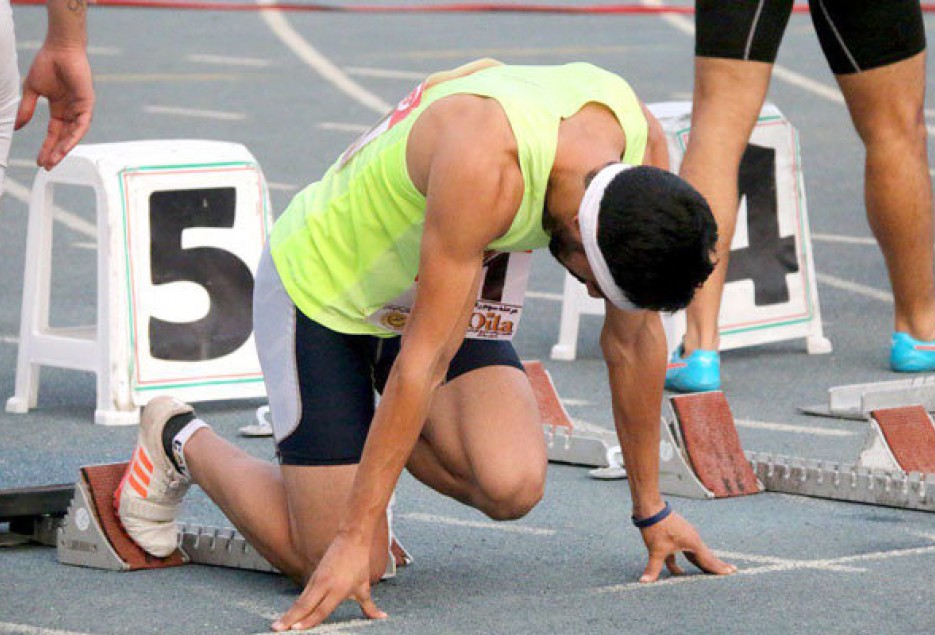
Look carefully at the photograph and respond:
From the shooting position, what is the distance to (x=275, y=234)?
5062 millimetres

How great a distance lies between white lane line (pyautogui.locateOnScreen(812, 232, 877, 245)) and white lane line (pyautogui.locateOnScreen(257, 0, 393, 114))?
12.8ft

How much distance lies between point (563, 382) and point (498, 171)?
3389mm

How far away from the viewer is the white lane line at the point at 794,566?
484cm

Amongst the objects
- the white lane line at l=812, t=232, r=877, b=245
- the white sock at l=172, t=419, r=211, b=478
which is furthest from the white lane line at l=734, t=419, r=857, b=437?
the white lane line at l=812, t=232, r=877, b=245

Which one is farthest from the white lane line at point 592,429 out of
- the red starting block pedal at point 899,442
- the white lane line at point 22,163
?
the white lane line at point 22,163

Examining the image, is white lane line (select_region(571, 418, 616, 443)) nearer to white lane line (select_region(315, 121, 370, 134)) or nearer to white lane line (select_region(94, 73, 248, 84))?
white lane line (select_region(315, 121, 370, 134))

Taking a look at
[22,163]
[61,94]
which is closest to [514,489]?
[61,94]

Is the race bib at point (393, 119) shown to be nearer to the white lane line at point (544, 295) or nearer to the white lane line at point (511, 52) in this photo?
the white lane line at point (544, 295)

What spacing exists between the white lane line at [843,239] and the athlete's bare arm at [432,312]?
6188mm

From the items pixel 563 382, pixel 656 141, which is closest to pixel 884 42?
pixel 563 382

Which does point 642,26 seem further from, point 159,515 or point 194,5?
point 159,515

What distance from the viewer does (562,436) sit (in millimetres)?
6344

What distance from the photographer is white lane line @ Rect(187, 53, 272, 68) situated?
15938mm

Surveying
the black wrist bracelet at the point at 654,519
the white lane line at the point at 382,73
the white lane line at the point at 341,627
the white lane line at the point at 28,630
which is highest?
the white lane line at the point at 382,73
